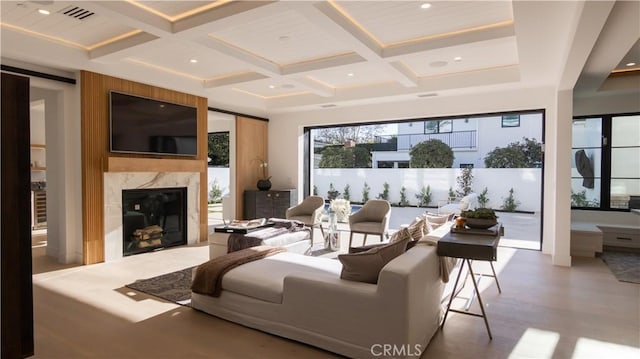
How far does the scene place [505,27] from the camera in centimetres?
373

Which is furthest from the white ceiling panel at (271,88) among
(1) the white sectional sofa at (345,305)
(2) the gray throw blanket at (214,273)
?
(1) the white sectional sofa at (345,305)

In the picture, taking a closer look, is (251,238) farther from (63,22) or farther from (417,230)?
(63,22)

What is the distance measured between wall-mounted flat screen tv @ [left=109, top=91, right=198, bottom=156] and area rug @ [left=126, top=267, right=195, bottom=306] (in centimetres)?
209

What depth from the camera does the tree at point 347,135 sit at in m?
8.77

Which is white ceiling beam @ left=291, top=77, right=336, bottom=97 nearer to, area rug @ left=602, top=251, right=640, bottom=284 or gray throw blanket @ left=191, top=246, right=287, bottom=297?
gray throw blanket @ left=191, top=246, right=287, bottom=297

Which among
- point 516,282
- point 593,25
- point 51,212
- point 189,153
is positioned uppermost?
point 593,25

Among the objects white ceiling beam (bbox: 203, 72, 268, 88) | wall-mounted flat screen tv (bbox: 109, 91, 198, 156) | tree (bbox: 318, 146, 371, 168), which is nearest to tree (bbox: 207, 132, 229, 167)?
tree (bbox: 318, 146, 371, 168)

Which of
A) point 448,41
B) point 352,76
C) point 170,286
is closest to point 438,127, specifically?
point 352,76

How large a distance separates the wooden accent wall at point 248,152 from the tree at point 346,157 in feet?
5.39

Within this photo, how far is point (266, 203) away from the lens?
768 centimetres

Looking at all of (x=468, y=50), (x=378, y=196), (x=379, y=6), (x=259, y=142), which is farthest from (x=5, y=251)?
(x=378, y=196)

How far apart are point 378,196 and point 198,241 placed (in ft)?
15.5

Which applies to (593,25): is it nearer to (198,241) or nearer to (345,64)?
(345,64)

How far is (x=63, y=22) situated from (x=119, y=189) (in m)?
2.35
